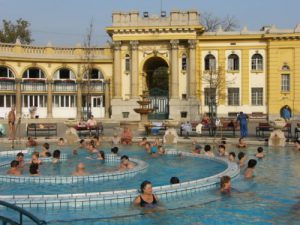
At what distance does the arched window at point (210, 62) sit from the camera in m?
48.9

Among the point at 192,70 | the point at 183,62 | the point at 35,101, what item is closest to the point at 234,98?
the point at 192,70

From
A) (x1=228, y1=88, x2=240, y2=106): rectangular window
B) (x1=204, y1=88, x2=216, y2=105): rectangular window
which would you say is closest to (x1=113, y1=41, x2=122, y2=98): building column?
(x1=204, y1=88, x2=216, y2=105): rectangular window

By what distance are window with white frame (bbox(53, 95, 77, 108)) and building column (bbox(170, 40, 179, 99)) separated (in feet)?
33.6

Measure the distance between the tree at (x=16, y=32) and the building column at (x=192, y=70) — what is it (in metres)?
35.7

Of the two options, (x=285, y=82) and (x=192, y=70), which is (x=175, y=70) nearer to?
(x=192, y=70)

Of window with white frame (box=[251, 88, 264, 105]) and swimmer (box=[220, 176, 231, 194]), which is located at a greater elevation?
window with white frame (box=[251, 88, 264, 105])

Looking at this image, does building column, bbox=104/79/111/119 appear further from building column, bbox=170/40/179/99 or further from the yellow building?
building column, bbox=170/40/179/99

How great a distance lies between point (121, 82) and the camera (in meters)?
49.8

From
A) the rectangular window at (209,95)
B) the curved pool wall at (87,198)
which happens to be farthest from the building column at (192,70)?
the curved pool wall at (87,198)

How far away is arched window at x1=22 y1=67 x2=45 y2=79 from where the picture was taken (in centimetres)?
4913

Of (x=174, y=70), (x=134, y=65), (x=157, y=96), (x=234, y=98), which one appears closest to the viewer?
(x=174, y=70)

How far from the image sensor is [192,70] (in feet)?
157

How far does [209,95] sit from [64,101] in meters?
14.4

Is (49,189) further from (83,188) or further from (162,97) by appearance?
(162,97)
